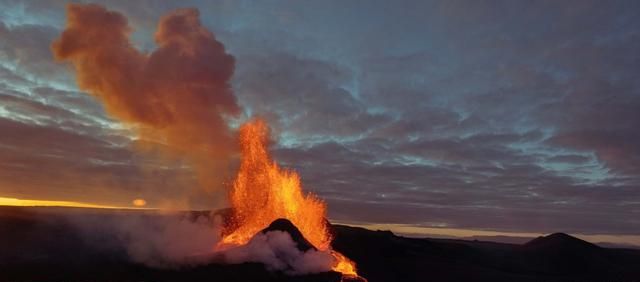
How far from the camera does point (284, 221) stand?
98312 mm

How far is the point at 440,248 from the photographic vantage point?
18800 cm

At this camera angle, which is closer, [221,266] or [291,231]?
[221,266]

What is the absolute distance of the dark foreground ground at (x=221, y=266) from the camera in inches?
3187

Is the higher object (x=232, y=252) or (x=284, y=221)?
(x=284, y=221)

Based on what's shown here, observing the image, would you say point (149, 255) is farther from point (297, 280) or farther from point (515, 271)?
point (515, 271)

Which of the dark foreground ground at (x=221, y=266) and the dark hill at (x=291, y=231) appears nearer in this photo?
the dark foreground ground at (x=221, y=266)

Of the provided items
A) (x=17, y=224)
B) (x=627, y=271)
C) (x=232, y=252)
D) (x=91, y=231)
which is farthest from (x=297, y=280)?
(x=627, y=271)

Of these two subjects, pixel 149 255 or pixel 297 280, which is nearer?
pixel 297 280

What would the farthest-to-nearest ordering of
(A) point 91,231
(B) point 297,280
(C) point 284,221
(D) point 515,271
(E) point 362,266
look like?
(D) point 515,271 → (E) point 362,266 → (A) point 91,231 → (C) point 284,221 → (B) point 297,280

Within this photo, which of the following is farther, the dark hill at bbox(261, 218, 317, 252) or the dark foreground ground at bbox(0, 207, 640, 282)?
the dark hill at bbox(261, 218, 317, 252)

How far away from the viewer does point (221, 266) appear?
84.1 metres

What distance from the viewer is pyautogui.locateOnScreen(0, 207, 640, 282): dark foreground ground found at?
80.9 metres

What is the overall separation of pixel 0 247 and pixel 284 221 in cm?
4909

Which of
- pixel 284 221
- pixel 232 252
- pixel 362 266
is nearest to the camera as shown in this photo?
pixel 232 252
